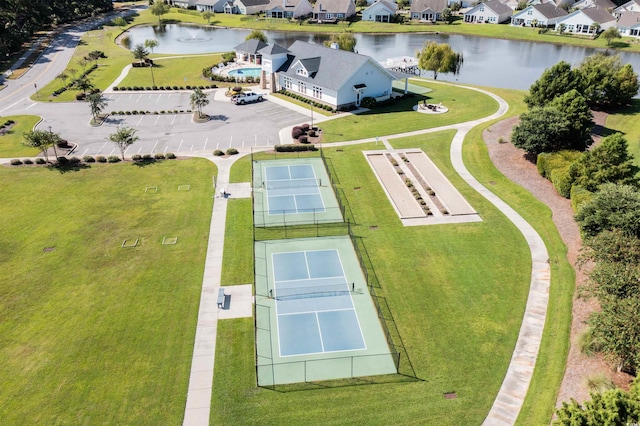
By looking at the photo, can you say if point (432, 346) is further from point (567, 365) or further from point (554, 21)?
point (554, 21)

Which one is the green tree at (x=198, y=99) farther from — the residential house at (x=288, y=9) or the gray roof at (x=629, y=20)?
the gray roof at (x=629, y=20)

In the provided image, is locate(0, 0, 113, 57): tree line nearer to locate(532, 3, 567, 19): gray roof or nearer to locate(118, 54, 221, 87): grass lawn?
locate(118, 54, 221, 87): grass lawn

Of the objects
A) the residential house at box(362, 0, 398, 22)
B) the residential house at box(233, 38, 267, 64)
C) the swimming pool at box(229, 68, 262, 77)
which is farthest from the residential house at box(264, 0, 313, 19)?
the swimming pool at box(229, 68, 262, 77)

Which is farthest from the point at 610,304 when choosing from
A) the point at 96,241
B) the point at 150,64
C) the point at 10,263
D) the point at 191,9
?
the point at 191,9

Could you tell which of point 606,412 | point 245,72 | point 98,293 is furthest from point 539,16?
point 98,293

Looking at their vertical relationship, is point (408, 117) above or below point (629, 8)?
below

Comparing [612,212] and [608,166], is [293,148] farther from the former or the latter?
[612,212]
